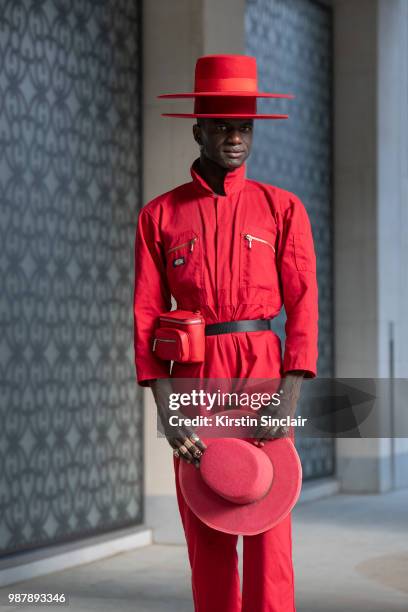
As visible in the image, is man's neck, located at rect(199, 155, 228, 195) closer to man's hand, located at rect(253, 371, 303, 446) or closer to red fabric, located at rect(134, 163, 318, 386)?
red fabric, located at rect(134, 163, 318, 386)

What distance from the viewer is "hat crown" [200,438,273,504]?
3662 millimetres

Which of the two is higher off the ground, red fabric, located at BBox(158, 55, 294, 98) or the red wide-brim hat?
red fabric, located at BBox(158, 55, 294, 98)

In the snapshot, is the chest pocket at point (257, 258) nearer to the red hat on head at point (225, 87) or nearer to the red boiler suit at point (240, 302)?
the red boiler suit at point (240, 302)

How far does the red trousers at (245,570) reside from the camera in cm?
385

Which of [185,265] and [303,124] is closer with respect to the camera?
[185,265]

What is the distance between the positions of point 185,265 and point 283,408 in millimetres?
530

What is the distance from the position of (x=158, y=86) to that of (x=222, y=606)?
357 centimetres

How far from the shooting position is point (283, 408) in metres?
3.77

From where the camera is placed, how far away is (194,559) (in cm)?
390

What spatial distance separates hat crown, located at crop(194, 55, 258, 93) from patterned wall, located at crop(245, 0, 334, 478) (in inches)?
164

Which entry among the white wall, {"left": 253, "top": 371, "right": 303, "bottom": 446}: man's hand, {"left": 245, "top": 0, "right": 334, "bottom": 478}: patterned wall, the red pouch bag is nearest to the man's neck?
the red pouch bag

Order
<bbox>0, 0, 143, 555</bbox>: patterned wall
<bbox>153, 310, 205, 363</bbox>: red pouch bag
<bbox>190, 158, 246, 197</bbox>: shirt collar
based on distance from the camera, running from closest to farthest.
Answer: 1. <bbox>153, 310, 205, 363</bbox>: red pouch bag
2. <bbox>190, 158, 246, 197</bbox>: shirt collar
3. <bbox>0, 0, 143, 555</bbox>: patterned wall

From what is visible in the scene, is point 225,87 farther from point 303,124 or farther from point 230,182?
point 303,124

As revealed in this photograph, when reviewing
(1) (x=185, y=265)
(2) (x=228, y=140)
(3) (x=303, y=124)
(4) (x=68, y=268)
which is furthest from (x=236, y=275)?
(3) (x=303, y=124)
